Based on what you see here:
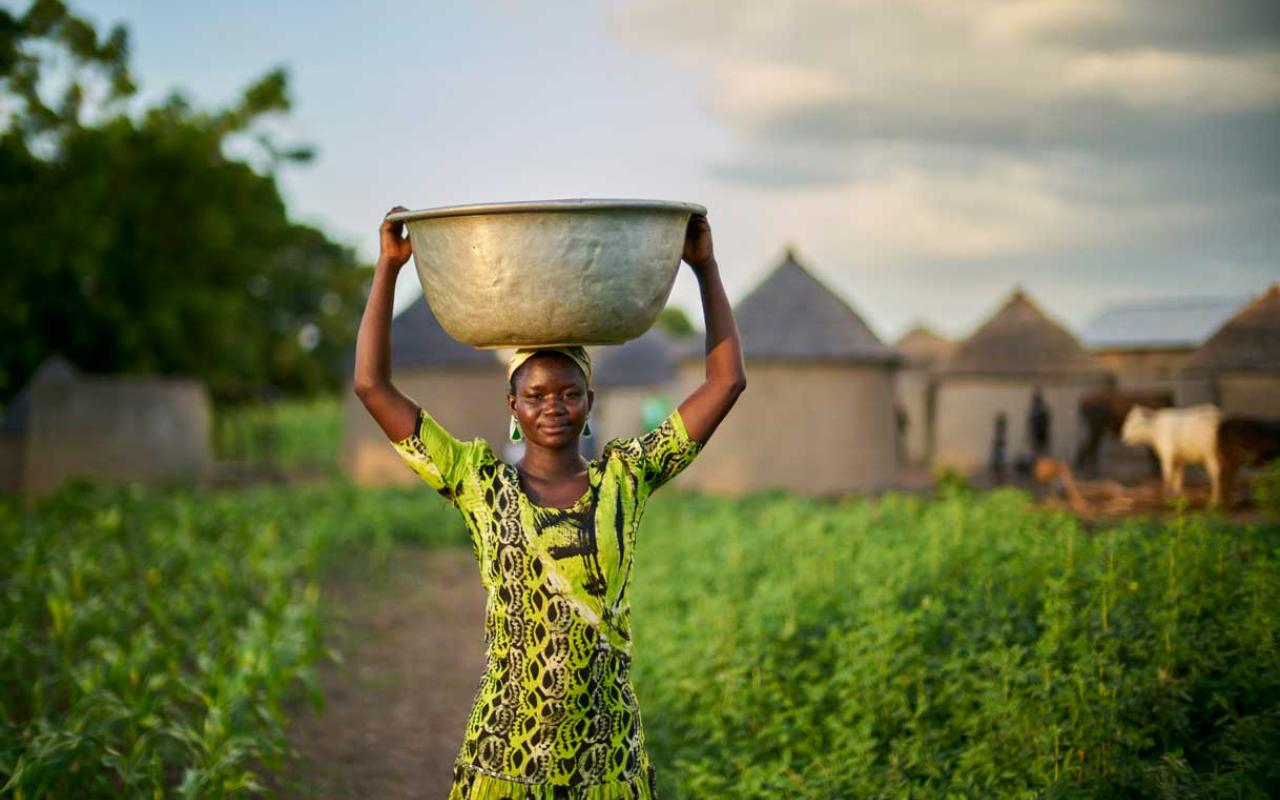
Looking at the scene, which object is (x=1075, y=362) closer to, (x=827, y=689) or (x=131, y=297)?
(x=827, y=689)

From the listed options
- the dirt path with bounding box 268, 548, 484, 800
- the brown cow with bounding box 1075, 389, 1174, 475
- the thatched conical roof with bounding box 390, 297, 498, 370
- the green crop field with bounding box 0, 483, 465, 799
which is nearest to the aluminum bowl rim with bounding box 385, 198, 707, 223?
the green crop field with bounding box 0, 483, 465, 799

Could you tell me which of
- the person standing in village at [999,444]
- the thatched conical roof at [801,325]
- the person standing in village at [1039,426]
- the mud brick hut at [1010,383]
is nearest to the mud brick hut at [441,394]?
the thatched conical roof at [801,325]

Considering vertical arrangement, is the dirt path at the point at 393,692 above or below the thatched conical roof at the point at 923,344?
below

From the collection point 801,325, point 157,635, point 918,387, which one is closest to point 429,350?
point 801,325

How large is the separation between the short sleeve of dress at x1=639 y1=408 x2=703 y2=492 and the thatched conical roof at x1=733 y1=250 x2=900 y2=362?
11092 millimetres

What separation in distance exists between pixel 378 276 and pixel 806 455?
11649 millimetres

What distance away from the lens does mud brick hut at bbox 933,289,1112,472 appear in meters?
14.5

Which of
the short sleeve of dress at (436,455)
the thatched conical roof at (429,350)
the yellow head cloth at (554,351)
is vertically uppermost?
the thatched conical roof at (429,350)

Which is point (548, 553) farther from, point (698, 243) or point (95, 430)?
point (95, 430)

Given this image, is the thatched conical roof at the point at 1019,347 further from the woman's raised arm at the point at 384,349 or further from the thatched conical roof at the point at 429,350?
the woman's raised arm at the point at 384,349

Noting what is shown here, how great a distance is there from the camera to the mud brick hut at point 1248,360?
7543 millimetres

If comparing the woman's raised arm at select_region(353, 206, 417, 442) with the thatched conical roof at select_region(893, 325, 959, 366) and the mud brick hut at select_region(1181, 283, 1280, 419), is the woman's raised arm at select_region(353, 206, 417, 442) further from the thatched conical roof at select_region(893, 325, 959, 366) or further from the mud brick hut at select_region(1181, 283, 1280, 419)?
the thatched conical roof at select_region(893, 325, 959, 366)

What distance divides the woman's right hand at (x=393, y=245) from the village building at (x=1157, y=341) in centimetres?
684

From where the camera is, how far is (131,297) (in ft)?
65.1
